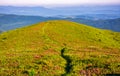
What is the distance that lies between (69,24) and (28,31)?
16.1m

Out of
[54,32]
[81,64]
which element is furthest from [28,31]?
[81,64]

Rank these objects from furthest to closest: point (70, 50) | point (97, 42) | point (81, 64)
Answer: point (97, 42), point (70, 50), point (81, 64)

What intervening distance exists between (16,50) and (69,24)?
3311 centimetres

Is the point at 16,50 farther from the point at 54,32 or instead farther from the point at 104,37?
the point at 104,37

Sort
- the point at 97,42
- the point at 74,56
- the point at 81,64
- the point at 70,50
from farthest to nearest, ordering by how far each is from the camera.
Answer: the point at 97,42 → the point at 70,50 → the point at 74,56 → the point at 81,64

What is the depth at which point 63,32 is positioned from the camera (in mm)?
78000

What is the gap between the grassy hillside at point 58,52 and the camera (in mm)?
41719

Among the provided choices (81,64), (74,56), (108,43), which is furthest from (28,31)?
(81,64)

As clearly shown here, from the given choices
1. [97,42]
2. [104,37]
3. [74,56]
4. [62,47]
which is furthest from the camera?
[104,37]

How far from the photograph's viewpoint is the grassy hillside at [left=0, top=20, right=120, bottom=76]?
137 ft

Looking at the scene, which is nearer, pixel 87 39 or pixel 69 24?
pixel 87 39

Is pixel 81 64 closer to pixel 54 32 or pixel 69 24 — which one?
pixel 54 32

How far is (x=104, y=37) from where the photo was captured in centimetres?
7538

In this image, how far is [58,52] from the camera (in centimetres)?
5509
